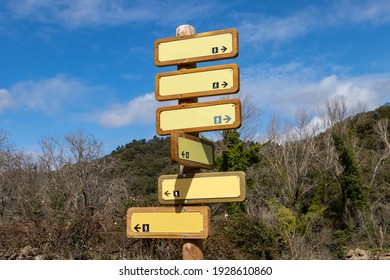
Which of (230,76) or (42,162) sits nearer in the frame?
(230,76)

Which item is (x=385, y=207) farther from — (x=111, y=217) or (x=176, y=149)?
(x=176, y=149)

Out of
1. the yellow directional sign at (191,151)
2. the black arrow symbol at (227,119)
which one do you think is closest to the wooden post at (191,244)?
the yellow directional sign at (191,151)

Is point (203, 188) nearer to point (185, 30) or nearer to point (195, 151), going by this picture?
point (195, 151)

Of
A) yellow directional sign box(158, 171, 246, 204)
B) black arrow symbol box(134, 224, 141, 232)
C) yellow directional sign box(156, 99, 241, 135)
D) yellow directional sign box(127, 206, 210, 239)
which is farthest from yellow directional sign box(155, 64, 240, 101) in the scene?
black arrow symbol box(134, 224, 141, 232)

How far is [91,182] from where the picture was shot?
25.7 meters

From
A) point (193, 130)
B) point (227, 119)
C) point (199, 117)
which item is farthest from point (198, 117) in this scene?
point (227, 119)

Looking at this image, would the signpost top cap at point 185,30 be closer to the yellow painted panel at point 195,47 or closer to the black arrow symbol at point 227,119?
the yellow painted panel at point 195,47

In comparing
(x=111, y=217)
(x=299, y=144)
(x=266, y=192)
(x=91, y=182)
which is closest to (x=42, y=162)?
(x=91, y=182)

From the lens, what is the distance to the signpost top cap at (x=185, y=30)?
429cm

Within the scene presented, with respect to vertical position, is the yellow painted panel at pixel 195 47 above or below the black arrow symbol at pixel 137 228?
above

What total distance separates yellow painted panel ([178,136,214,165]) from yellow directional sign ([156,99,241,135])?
16 cm

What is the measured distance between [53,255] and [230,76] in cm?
542

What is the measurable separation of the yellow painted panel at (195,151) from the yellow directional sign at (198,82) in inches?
19.1

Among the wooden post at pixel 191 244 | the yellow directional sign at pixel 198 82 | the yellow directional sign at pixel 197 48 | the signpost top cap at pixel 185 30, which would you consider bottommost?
the wooden post at pixel 191 244
